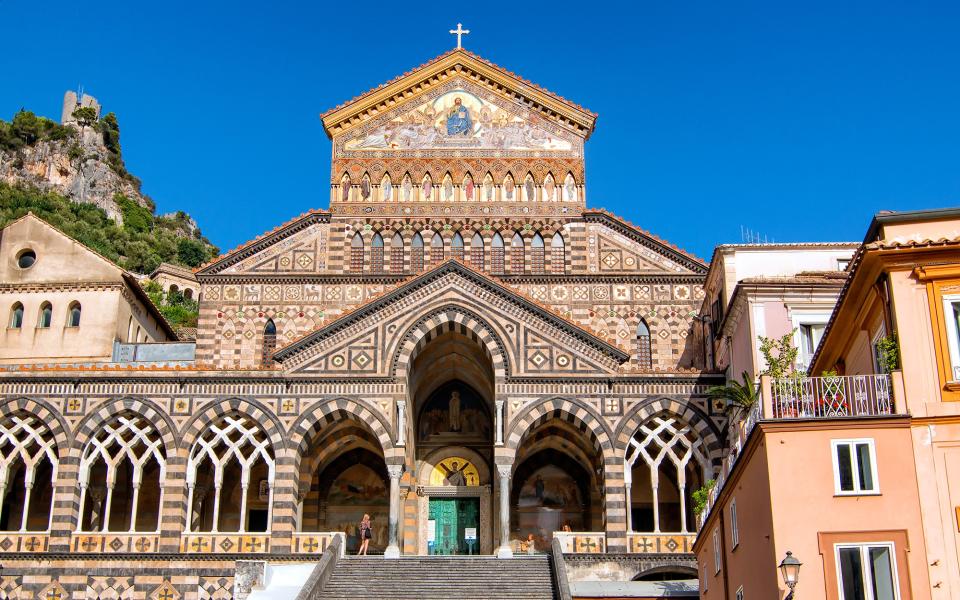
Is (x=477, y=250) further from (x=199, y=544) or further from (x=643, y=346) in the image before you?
(x=199, y=544)

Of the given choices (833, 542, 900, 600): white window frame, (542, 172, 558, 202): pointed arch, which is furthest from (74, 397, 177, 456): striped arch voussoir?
(833, 542, 900, 600): white window frame

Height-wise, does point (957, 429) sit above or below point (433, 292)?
below

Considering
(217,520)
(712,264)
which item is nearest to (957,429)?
(712,264)

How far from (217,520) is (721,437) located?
1682cm

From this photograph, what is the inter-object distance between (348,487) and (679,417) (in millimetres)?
12447

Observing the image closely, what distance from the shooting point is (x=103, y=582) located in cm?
3781

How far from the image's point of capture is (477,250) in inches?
1905

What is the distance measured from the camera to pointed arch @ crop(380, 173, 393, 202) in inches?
1930

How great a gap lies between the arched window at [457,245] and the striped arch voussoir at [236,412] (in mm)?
11987

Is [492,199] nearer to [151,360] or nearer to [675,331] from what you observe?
[675,331]

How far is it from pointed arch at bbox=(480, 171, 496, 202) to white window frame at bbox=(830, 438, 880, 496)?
28.9 meters

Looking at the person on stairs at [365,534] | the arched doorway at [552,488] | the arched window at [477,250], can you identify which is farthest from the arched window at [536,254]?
the person on stairs at [365,534]

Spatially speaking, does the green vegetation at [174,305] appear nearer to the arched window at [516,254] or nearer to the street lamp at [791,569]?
the arched window at [516,254]

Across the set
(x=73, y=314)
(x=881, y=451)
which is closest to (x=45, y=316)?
(x=73, y=314)
